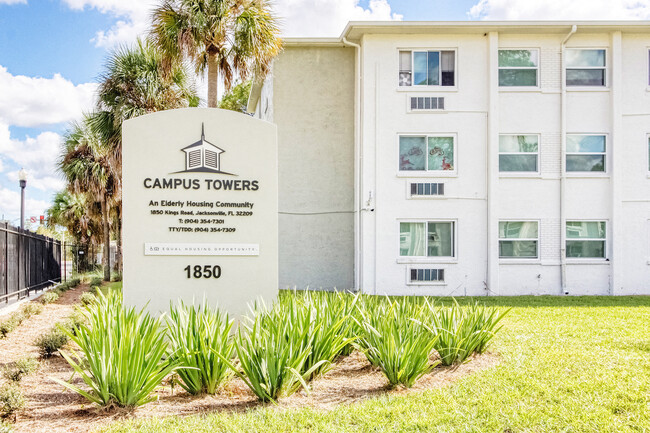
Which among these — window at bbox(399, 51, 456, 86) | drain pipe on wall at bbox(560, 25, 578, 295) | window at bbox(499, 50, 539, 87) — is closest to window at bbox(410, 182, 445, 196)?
window at bbox(399, 51, 456, 86)

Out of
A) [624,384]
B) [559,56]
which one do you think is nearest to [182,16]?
[559,56]

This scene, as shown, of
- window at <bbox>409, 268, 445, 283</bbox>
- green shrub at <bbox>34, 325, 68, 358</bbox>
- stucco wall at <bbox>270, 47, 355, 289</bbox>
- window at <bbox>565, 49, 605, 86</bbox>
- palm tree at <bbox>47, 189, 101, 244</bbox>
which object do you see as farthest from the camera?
palm tree at <bbox>47, 189, 101, 244</bbox>

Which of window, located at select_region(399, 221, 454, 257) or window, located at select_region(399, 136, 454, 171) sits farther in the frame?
window, located at select_region(399, 136, 454, 171)

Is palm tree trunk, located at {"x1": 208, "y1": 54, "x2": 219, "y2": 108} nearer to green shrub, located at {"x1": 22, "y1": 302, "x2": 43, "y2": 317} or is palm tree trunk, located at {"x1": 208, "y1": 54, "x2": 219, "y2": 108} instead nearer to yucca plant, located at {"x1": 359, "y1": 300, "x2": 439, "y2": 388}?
green shrub, located at {"x1": 22, "y1": 302, "x2": 43, "y2": 317}

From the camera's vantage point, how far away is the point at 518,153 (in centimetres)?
1995

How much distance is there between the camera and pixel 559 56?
2009 centimetres

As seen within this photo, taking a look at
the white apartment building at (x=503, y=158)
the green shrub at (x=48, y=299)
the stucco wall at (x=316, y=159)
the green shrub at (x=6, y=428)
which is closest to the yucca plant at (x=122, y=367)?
the green shrub at (x=6, y=428)

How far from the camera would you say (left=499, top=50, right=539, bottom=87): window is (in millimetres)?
20156

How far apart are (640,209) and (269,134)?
15.7 metres

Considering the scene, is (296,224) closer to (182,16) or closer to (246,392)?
(182,16)

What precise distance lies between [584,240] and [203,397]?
1696cm

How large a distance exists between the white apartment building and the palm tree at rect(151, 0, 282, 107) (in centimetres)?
356

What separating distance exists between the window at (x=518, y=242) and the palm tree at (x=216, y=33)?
9.44 metres

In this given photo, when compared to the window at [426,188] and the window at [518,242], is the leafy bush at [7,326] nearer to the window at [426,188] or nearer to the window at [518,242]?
the window at [426,188]
